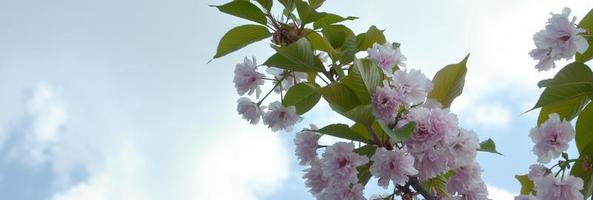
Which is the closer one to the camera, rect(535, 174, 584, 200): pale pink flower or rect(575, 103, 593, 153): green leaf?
rect(535, 174, 584, 200): pale pink flower

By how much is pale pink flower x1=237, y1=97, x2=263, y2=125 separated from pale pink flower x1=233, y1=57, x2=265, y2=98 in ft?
0.10

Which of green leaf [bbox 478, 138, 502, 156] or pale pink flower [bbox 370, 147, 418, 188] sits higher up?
green leaf [bbox 478, 138, 502, 156]

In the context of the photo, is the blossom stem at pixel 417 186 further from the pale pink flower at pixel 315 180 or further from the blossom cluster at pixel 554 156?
the blossom cluster at pixel 554 156

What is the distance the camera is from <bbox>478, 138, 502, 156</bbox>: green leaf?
1622mm

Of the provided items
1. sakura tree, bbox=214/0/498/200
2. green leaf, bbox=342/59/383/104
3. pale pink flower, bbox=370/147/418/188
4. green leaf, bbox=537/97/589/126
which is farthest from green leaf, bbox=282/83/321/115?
green leaf, bbox=537/97/589/126

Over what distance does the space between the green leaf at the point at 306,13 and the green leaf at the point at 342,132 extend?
17.9 inches

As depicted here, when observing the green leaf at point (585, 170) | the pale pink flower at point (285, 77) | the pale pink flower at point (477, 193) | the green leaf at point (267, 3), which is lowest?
the pale pink flower at point (477, 193)

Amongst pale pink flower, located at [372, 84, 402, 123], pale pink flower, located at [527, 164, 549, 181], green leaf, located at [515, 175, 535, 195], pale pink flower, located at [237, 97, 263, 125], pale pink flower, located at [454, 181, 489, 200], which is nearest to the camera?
pale pink flower, located at [372, 84, 402, 123]

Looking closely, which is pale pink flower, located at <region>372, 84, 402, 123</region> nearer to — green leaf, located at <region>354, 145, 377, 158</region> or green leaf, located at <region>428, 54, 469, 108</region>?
green leaf, located at <region>354, 145, 377, 158</region>

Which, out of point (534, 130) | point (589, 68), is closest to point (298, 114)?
point (534, 130)

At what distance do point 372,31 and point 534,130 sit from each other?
0.54 metres

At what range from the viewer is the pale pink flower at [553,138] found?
171cm

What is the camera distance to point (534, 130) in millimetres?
1779

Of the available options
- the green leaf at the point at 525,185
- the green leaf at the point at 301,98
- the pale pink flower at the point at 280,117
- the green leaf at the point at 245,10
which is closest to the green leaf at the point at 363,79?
the green leaf at the point at 301,98
